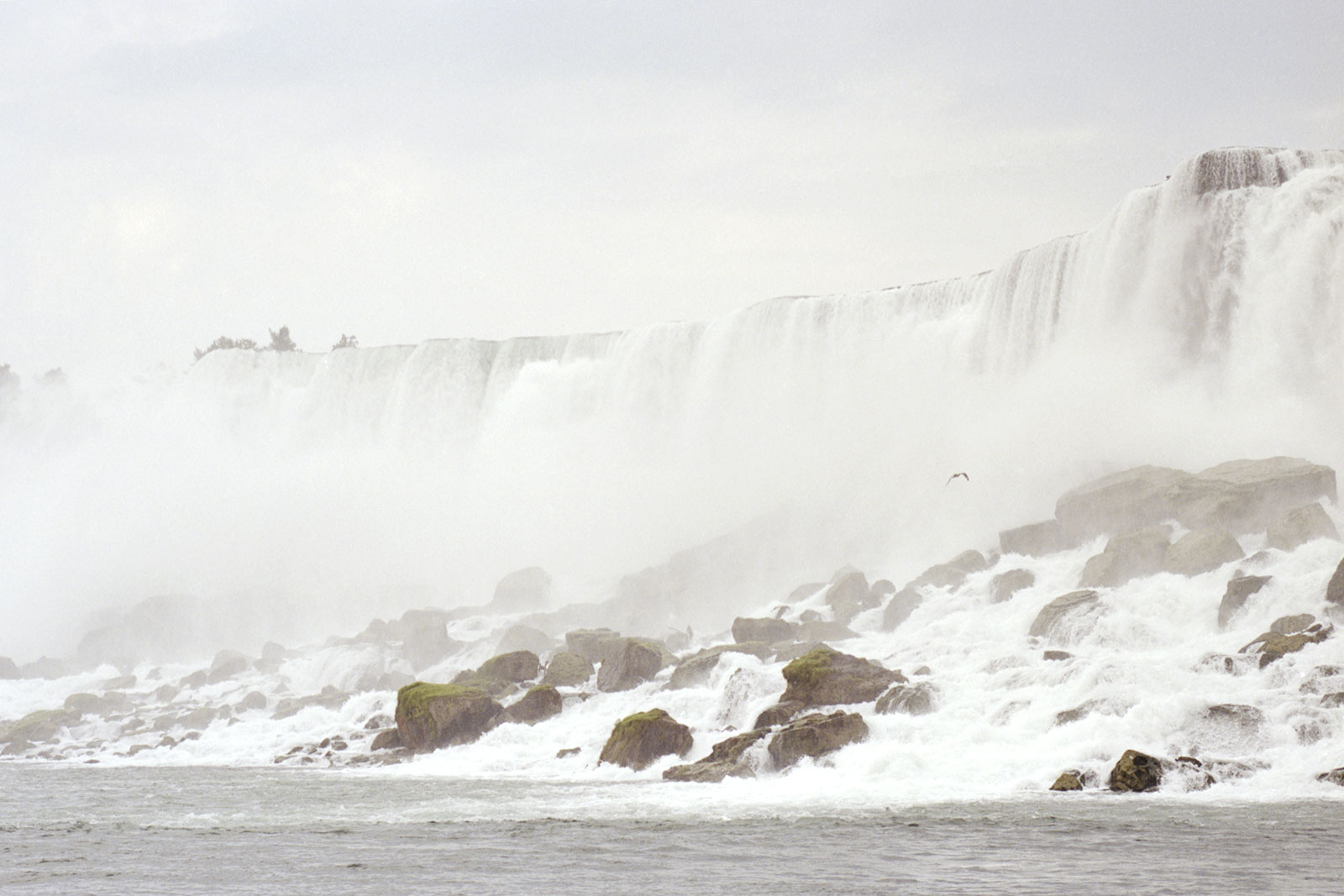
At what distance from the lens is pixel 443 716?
92.3 feet

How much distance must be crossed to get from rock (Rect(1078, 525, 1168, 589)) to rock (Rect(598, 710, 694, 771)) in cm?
1121

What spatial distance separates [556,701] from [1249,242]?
2402 cm

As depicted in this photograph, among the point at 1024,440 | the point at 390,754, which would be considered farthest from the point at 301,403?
the point at 390,754

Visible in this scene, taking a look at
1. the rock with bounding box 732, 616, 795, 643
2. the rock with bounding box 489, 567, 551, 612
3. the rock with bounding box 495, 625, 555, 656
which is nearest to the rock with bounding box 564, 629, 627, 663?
the rock with bounding box 732, 616, 795, 643

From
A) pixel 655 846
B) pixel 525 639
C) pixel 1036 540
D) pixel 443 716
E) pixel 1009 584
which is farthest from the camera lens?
pixel 525 639

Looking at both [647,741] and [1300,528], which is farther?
[1300,528]

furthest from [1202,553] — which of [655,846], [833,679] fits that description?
[655,846]

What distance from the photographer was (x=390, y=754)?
28.0 metres

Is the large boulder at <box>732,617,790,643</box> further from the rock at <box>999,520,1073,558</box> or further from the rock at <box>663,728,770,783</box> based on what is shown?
the rock at <box>663,728,770,783</box>

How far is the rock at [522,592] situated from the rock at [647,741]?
24.0 m

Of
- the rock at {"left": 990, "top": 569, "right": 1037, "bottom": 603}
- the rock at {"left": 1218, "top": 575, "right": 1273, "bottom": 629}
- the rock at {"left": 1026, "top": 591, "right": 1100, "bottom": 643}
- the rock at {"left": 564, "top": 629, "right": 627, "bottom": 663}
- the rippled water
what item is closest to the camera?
the rippled water

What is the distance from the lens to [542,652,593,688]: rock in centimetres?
3094

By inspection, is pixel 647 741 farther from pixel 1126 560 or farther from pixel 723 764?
pixel 1126 560

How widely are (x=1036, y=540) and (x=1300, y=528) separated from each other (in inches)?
319
